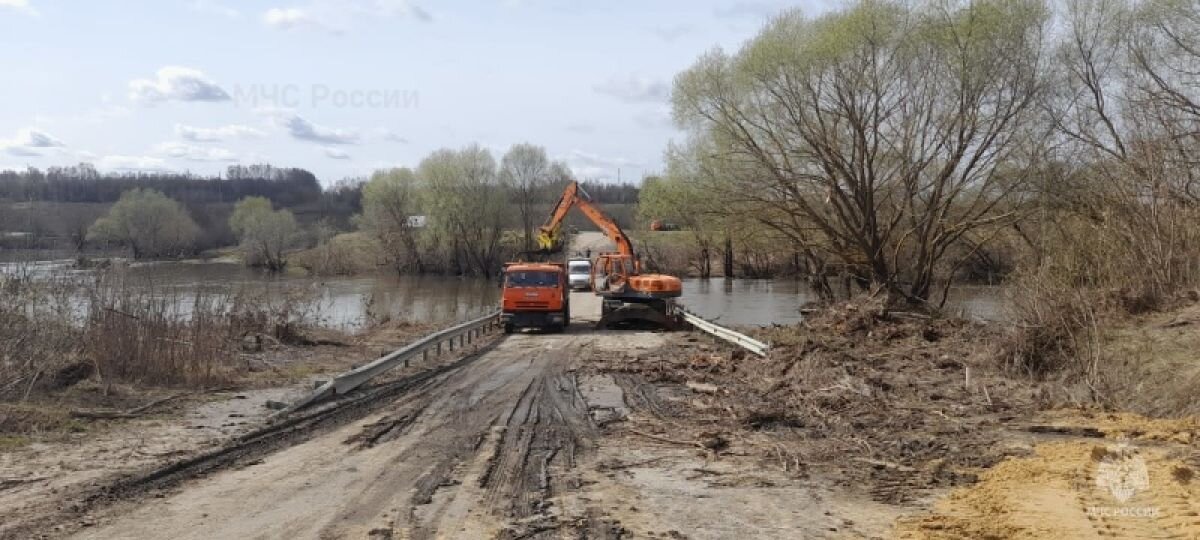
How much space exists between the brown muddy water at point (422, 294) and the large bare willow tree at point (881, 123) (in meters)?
2.80

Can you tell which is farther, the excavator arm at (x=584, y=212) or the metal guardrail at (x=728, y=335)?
the excavator arm at (x=584, y=212)

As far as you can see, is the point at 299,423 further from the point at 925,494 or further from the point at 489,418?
the point at 925,494

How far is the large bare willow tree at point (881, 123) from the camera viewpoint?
2344 cm

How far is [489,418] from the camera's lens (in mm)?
10664

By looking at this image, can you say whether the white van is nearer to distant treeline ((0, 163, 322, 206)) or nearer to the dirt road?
the dirt road

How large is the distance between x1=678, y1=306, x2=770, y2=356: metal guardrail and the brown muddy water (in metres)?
4.00

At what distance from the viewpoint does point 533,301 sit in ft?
85.1

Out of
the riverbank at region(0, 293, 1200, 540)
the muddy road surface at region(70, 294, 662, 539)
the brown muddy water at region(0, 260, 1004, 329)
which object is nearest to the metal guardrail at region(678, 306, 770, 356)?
the riverbank at region(0, 293, 1200, 540)

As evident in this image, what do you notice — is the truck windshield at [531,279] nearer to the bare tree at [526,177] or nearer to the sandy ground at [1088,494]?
the sandy ground at [1088,494]

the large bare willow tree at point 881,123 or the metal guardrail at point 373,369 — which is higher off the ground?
the large bare willow tree at point 881,123

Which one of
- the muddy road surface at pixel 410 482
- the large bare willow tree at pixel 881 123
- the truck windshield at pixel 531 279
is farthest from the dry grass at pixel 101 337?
the large bare willow tree at pixel 881 123

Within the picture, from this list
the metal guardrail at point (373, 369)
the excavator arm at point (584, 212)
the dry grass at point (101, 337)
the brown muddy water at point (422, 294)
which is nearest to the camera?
the dry grass at point (101, 337)

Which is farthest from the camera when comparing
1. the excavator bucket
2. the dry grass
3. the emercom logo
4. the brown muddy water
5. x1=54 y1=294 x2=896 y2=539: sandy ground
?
the excavator bucket

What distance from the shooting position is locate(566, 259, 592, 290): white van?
48969 mm
